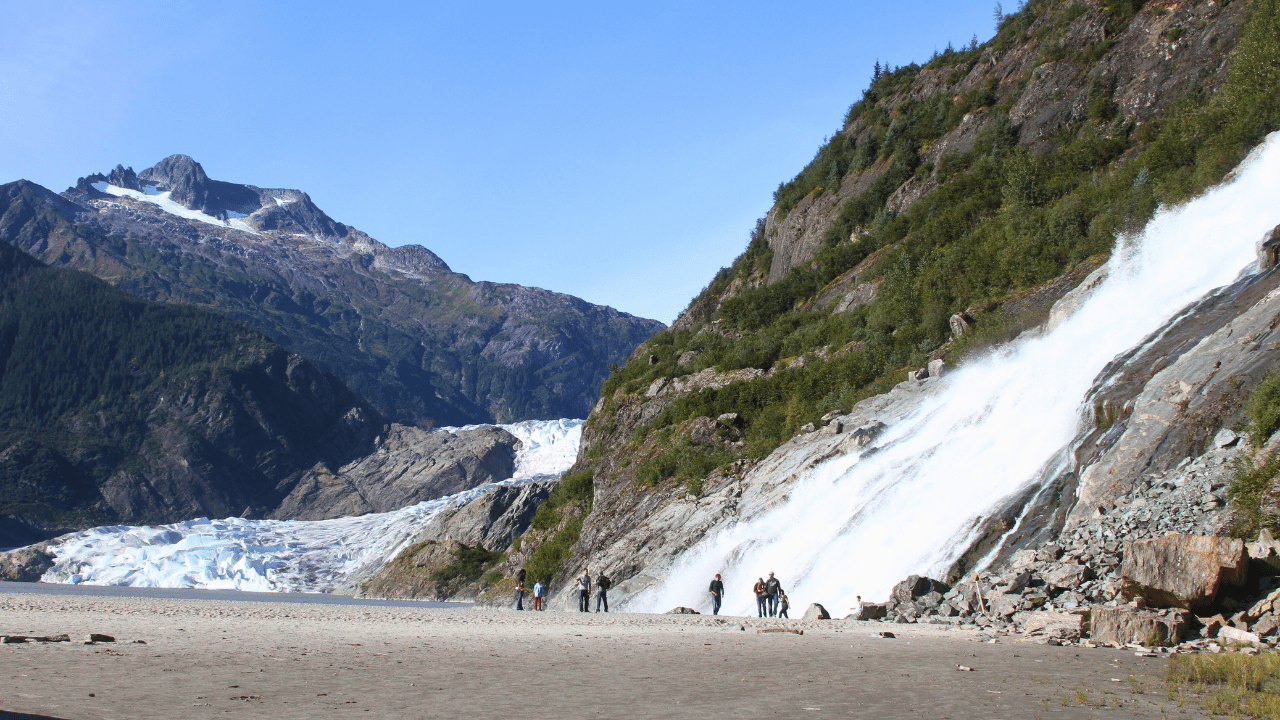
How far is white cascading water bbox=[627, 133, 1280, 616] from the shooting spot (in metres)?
24.7

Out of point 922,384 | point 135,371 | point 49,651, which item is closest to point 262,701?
point 49,651

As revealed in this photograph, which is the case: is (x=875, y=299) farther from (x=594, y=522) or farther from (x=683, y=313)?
(x=683, y=313)

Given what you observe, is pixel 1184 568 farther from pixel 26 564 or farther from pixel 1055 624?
pixel 26 564

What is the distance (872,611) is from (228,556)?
129 metres

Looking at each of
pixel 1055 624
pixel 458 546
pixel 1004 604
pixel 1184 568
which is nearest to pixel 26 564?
pixel 458 546

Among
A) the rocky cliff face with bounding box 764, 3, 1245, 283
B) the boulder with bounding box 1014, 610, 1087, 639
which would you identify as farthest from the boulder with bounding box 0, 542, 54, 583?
the boulder with bounding box 1014, 610, 1087, 639

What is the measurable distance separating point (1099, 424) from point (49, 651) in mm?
24637

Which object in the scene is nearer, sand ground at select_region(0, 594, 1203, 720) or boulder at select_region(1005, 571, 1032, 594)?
sand ground at select_region(0, 594, 1203, 720)

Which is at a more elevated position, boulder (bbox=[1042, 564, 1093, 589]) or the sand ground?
boulder (bbox=[1042, 564, 1093, 589])

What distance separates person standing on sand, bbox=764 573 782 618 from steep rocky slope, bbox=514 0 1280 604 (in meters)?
6.40

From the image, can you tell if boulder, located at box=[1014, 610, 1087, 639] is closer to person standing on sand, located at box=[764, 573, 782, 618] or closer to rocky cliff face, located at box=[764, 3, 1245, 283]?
person standing on sand, located at box=[764, 573, 782, 618]

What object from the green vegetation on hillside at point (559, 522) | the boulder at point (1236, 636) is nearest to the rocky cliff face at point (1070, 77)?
the green vegetation on hillside at point (559, 522)

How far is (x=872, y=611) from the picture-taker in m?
21.6

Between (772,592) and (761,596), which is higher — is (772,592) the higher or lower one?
the higher one
